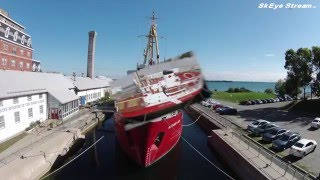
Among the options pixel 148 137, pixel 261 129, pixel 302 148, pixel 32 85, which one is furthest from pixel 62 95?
pixel 302 148

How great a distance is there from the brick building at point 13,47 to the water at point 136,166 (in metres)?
42.3

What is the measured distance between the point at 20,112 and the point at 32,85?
6416 mm

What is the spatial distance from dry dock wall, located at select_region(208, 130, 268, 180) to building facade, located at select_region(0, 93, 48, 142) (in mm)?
22689

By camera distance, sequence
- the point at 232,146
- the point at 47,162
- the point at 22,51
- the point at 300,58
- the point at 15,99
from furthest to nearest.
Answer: the point at 22,51 → the point at 300,58 → the point at 15,99 → the point at 232,146 → the point at 47,162

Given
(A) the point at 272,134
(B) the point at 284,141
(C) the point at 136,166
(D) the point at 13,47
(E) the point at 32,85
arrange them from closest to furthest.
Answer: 1. (C) the point at 136,166
2. (B) the point at 284,141
3. (A) the point at 272,134
4. (E) the point at 32,85
5. (D) the point at 13,47

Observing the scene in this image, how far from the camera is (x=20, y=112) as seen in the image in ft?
101

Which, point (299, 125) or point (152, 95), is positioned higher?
point (152, 95)

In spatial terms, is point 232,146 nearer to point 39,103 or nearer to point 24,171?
point 24,171

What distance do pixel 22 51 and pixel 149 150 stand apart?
62.7 meters

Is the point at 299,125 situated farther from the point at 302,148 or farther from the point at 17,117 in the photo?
the point at 17,117

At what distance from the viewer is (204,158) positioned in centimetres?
2700

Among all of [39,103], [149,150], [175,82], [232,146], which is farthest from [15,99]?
[232,146]

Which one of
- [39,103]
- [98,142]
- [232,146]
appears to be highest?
[39,103]

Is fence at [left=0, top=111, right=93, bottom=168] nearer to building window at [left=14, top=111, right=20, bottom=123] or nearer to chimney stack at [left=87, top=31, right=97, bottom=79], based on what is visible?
building window at [left=14, top=111, right=20, bottom=123]
